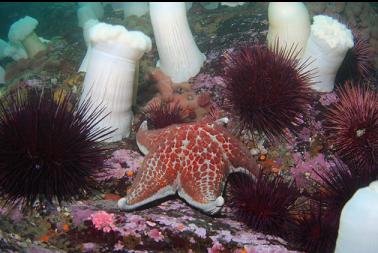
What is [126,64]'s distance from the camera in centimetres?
458

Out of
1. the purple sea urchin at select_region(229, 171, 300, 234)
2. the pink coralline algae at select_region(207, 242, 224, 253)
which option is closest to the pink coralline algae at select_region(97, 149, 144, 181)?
the purple sea urchin at select_region(229, 171, 300, 234)

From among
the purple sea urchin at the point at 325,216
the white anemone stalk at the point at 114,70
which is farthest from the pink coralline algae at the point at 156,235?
the white anemone stalk at the point at 114,70

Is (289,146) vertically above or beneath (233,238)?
above

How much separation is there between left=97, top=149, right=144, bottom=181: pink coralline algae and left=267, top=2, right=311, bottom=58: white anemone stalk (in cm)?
255

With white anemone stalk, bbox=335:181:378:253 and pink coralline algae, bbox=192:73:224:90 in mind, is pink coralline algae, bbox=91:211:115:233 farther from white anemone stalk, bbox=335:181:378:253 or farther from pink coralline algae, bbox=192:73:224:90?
pink coralline algae, bbox=192:73:224:90

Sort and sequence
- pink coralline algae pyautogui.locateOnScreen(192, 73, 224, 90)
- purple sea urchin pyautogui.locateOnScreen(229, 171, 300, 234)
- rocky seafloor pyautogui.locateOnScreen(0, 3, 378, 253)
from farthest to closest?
pink coralline algae pyautogui.locateOnScreen(192, 73, 224, 90) < purple sea urchin pyautogui.locateOnScreen(229, 171, 300, 234) < rocky seafloor pyautogui.locateOnScreen(0, 3, 378, 253)

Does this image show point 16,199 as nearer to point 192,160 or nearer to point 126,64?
point 192,160

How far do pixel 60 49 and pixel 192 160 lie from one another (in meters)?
5.67

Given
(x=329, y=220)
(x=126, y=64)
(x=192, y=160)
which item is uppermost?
A: (x=126, y=64)

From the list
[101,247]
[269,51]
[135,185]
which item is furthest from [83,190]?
[269,51]

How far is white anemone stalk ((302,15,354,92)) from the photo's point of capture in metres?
4.73

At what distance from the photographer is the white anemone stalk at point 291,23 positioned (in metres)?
5.13

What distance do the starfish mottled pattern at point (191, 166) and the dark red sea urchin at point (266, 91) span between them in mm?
615

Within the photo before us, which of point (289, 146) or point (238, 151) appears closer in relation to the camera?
point (238, 151)
